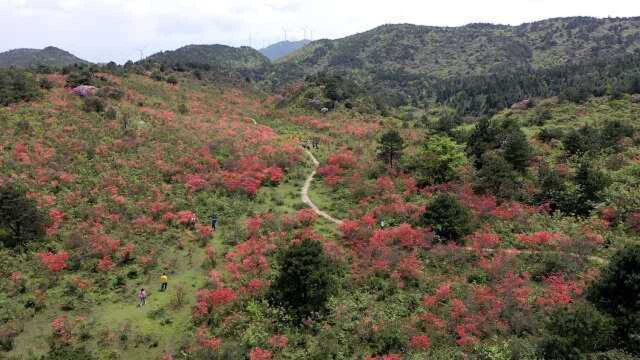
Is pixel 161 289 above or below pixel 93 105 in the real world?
below

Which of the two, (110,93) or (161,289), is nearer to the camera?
(161,289)

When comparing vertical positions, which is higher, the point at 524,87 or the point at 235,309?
the point at 524,87

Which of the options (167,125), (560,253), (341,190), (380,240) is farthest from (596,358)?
(167,125)

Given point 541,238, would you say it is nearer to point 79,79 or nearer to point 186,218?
point 186,218

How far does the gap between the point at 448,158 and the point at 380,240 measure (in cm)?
1449

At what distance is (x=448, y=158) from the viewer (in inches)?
1694

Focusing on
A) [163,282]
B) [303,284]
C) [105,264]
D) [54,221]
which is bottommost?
[163,282]

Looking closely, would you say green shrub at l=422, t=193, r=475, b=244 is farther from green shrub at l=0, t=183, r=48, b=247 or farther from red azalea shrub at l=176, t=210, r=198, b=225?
green shrub at l=0, t=183, r=48, b=247

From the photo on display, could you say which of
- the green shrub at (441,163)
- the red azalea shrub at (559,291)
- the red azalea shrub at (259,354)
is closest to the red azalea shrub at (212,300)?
the red azalea shrub at (259,354)

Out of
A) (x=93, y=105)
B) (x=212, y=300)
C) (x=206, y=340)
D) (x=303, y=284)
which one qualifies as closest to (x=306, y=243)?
(x=303, y=284)

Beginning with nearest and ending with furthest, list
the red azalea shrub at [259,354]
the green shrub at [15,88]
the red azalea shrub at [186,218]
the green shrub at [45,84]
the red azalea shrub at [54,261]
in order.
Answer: the red azalea shrub at [259,354] → the red azalea shrub at [54,261] → the red azalea shrub at [186,218] → the green shrub at [15,88] → the green shrub at [45,84]

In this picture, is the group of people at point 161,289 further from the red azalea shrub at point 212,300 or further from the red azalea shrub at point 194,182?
the red azalea shrub at point 194,182

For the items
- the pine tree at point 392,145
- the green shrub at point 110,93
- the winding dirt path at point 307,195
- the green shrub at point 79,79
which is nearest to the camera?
the winding dirt path at point 307,195

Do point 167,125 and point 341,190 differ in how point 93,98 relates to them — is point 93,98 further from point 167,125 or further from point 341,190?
point 341,190
